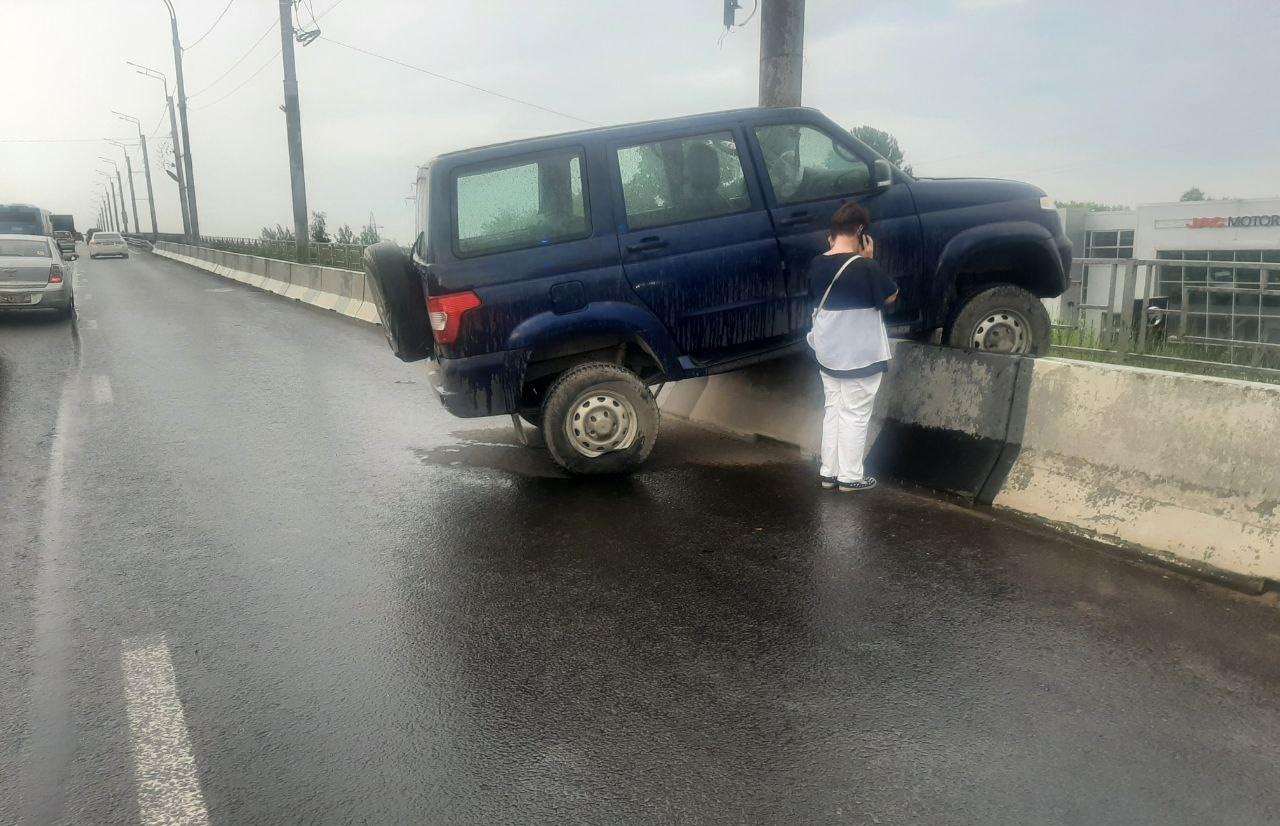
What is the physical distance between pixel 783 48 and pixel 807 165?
2730 millimetres

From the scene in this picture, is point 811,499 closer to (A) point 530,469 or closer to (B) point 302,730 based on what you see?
(A) point 530,469

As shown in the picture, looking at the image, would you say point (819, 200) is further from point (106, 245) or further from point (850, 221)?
point (106, 245)

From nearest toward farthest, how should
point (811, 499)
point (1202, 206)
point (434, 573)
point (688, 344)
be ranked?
point (434, 573) < point (811, 499) < point (688, 344) < point (1202, 206)

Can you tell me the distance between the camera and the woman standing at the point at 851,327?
595 cm

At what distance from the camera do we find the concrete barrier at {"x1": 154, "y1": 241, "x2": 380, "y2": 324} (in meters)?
18.2

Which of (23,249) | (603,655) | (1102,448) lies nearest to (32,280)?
(23,249)

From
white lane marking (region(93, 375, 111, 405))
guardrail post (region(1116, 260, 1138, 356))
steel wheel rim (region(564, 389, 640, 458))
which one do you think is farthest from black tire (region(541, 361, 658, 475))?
white lane marking (region(93, 375, 111, 405))

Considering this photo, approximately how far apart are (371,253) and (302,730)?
394 cm

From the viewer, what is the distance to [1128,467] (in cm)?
507

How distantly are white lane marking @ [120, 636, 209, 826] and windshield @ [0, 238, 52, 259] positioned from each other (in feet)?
55.7

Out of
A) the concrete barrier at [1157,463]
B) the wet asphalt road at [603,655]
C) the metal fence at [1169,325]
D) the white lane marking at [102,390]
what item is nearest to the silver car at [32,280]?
the white lane marking at [102,390]

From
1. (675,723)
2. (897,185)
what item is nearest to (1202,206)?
(897,185)

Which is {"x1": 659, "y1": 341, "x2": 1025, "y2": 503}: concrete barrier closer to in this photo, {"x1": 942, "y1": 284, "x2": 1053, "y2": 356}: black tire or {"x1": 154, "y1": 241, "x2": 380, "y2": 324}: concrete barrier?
{"x1": 942, "y1": 284, "x2": 1053, "y2": 356}: black tire

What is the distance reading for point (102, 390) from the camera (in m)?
10.5
